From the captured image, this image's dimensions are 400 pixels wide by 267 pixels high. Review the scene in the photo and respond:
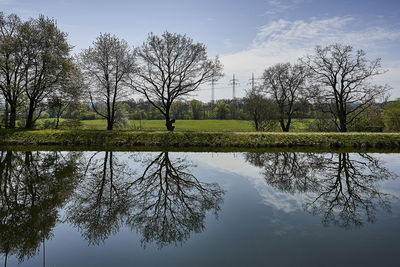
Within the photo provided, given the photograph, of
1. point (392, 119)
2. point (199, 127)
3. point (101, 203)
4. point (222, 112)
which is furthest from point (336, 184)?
point (222, 112)

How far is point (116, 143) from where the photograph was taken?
20.0 metres

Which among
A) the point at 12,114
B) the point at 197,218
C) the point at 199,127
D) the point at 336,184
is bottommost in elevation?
the point at 197,218

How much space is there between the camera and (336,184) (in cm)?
821

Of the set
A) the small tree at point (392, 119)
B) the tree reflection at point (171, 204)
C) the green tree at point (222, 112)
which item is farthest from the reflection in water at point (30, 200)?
the green tree at point (222, 112)

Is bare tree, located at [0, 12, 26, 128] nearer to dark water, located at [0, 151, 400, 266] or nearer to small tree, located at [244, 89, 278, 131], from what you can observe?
dark water, located at [0, 151, 400, 266]

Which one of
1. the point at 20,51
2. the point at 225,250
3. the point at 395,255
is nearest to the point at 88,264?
the point at 225,250

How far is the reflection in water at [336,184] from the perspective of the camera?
5742mm

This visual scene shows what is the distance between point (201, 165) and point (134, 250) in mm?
7762

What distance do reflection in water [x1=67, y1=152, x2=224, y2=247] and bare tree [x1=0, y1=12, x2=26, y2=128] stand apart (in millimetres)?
20459

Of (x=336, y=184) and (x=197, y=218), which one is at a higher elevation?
(x=336, y=184)

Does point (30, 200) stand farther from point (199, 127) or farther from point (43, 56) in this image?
point (199, 127)

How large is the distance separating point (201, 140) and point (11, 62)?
20007mm

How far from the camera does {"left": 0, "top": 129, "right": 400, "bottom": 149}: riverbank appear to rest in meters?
19.8

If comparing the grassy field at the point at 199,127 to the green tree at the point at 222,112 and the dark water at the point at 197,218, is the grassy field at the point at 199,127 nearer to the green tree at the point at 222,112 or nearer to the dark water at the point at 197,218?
the green tree at the point at 222,112
